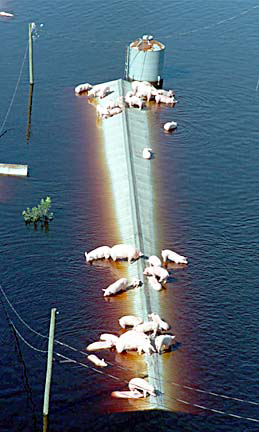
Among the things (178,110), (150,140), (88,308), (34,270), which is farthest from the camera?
(178,110)

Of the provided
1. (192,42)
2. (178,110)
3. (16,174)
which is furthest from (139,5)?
(16,174)

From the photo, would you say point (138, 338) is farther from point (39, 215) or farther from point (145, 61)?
point (145, 61)

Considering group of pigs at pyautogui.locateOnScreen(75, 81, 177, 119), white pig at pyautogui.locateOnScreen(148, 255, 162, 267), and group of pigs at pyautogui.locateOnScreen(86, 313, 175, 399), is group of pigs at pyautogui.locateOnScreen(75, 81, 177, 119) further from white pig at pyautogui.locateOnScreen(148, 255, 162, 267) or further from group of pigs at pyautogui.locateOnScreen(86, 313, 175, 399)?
group of pigs at pyautogui.locateOnScreen(86, 313, 175, 399)

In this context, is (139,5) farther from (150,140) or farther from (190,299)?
(190,299)

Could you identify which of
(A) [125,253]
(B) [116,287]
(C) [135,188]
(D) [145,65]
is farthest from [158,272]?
(D) [145,65]

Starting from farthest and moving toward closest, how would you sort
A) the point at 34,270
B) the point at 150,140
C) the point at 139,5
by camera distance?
the point at 139,5
the point at 150,140
the point at 34,270

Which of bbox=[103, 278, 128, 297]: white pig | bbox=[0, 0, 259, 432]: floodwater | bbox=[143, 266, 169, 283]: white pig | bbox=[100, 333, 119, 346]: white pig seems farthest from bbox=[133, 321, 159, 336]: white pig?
bbox=[143, 266, 169, 283]: white pig
